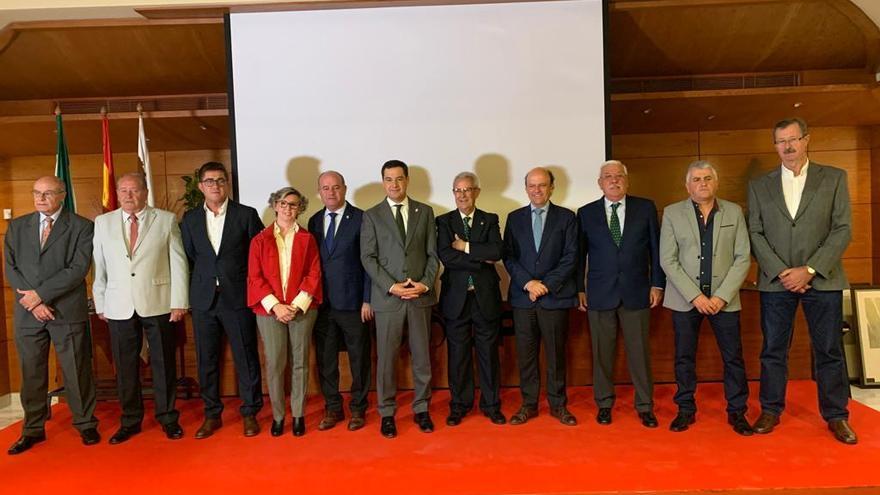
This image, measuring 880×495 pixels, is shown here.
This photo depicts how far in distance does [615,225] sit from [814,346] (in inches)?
51.2

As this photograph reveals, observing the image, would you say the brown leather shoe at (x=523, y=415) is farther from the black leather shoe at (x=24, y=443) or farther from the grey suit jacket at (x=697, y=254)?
the black leather shoe at (x=24, y=443)

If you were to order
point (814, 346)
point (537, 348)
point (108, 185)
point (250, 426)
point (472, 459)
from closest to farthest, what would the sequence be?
1. point (472, 459)
2. point (814, 346)
3. point (250, 426)
4. point (537, 348)
5. point (108, 185)

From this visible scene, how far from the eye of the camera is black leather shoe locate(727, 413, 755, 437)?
297 cm

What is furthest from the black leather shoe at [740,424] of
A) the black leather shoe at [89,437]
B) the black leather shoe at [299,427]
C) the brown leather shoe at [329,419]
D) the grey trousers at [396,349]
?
the black leather shoe at [89,437]

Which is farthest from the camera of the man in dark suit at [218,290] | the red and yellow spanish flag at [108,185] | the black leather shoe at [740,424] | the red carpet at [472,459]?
the red and yellow spanish flag at [108,185]

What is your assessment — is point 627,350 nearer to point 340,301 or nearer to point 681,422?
point 681,422

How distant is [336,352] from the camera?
3.39m

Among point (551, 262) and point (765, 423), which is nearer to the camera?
point (765, 423)

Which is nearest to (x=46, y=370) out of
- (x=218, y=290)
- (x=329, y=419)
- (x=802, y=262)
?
(x=218, y=290)

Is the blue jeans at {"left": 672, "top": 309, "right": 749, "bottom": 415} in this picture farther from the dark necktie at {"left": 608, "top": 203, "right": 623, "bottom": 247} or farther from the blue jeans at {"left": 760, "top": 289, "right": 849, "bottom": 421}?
the dark necktie at {"left": 608, "top": 203, "right": 623, "bottom": 247}

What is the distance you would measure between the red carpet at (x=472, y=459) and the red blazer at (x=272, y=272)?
0.87 m

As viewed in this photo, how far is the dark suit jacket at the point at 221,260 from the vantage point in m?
3.20

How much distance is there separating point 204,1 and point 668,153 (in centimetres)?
464

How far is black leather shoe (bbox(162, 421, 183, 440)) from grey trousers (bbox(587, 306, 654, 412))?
8.56 feet
